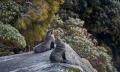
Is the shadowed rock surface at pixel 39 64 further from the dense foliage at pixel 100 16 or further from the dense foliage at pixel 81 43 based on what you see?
the dense foliage at pixel 100 16

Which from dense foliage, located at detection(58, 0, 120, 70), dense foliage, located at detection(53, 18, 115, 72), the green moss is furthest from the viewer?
dense foliage, located at detection(58, 0, 120, 70)

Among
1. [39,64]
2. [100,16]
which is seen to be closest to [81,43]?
[100,16]

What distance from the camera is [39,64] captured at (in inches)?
320

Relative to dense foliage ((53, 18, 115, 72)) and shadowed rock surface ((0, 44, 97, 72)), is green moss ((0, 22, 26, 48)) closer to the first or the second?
shadowed rock surface ((0, 44, 97, 72))

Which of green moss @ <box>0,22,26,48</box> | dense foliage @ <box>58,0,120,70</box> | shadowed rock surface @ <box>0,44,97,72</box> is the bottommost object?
dense foliage @ <box>58,0,120,70</box>

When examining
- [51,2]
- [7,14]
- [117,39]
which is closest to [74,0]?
[117,39]

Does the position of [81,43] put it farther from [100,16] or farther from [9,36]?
[100,16]

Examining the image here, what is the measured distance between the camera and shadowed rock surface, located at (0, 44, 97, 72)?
7711mm

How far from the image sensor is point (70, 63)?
314 inches

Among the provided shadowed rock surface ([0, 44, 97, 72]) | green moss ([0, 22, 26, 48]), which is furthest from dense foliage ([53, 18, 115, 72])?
shadowed rock surface ([0, 44, 97, 72])

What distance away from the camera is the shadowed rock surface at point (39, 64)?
7711 mm

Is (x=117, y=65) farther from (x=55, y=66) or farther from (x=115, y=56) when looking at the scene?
(x=55, y=66)

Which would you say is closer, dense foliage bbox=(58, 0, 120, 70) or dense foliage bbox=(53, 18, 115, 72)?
dense foliage bbox=(53, 18, 115, 72)

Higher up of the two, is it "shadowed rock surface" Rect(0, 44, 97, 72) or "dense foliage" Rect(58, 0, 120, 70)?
"shadowed rock surface" Rect(0, 44, 97, 72)
